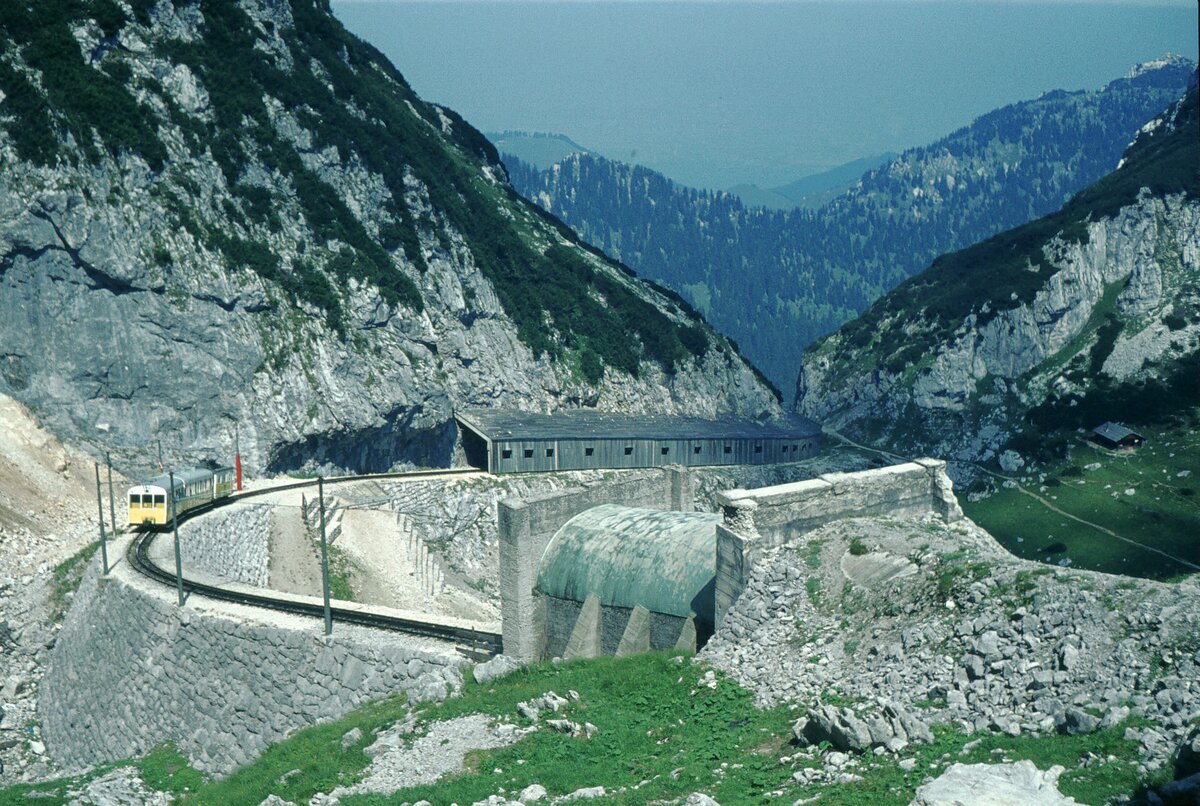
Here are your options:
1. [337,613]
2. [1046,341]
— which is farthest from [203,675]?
[1046,341]

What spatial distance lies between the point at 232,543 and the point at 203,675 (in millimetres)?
20966

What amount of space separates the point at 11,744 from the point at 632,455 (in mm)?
61297

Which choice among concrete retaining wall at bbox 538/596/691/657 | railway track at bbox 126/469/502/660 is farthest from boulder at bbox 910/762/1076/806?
railway track at bbox 126/469/502/660

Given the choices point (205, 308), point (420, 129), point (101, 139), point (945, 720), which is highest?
point (420, 129)

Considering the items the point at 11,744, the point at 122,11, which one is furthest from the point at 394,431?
the point at 11,744

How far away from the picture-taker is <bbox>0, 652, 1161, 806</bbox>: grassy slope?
24.1 metres

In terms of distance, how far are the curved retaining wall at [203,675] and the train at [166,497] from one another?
7802 millimetres

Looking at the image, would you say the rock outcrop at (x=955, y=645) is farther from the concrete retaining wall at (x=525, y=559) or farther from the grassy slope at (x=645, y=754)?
the concrete retaining wall at (x=525, y=559)

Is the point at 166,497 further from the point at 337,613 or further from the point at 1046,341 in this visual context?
the point at 1046,341

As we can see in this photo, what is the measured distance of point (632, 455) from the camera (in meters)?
108

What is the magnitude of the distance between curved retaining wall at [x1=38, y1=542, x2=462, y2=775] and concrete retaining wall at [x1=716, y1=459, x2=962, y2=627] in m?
10.3

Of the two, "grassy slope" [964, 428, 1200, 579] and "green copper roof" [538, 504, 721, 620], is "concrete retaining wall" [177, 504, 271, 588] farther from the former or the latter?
"grassy slope" [964, 428, 1200, 579]

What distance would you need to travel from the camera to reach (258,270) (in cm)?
9475

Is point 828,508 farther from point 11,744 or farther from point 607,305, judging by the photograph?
point 607,305
